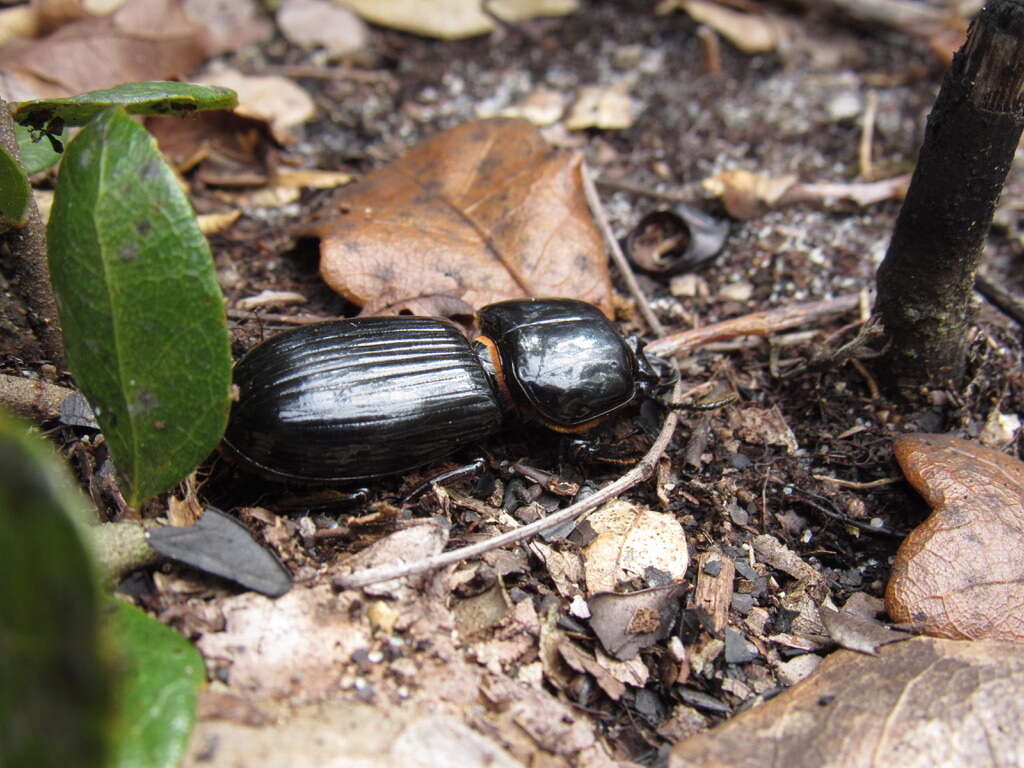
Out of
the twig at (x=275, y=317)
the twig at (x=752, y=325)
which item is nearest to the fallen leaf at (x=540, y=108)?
the twig at (x=752, y=325)

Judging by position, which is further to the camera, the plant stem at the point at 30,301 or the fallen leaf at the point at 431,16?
the fallen leaf at the point at 431,16

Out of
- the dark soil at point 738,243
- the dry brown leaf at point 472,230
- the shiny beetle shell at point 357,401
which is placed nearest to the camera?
the shiny beetle shell at point 357,401

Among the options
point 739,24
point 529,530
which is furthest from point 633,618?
point 739,24

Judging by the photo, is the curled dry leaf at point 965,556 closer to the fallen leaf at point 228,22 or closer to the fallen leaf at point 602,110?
the fallen leaf at point 602,110

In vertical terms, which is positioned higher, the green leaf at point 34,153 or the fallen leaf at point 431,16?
the green leaf at point 34,153

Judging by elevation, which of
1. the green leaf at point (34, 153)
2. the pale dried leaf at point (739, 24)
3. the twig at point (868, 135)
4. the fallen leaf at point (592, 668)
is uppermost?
the green leaf at point (34, 153)

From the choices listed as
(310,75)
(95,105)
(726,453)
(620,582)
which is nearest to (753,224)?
(726,453)

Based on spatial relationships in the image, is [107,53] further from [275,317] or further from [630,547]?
[630,547]

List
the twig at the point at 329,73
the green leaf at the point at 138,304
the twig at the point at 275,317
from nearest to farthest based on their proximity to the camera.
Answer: the green leaf at the point at 138,304, the twig at the point at 275,317, the twig at the point at 329,73
